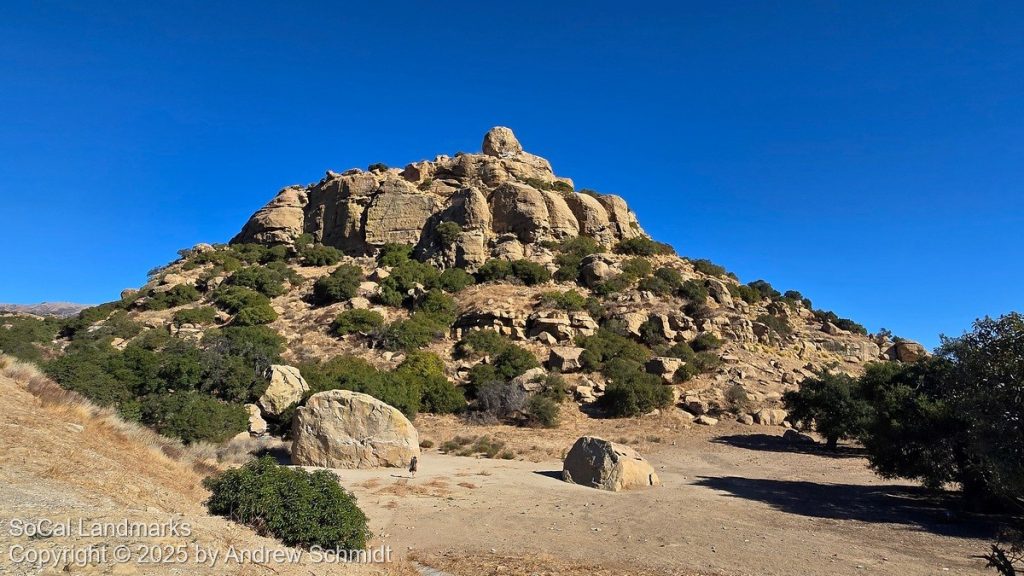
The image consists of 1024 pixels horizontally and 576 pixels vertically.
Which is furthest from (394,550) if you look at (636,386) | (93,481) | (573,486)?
(636,386)

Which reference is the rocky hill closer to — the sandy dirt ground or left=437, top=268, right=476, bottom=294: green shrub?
→ left=437, top=268, right=476, bottom=294: green shrub

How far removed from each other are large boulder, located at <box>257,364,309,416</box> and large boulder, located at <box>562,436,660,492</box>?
11647mm

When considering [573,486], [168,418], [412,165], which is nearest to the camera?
[573,486]

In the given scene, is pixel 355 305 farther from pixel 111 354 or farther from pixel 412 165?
pixel 412 165

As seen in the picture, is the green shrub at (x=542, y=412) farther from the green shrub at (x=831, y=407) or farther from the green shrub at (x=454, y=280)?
the green shrub at (x=454, y=280)

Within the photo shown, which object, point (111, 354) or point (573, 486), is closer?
point (573, 486)

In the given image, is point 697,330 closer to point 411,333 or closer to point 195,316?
point 411,333

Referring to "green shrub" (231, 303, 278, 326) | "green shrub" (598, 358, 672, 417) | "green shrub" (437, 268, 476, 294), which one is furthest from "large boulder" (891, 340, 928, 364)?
"green shrub" (231, 303, 278, 326)

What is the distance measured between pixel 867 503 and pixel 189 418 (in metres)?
18.8

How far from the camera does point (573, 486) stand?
1318cm

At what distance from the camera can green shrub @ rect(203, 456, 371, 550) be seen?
677 cm

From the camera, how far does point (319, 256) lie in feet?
143

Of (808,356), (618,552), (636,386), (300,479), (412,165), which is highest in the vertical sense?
(412,165)

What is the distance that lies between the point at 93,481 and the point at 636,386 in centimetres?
2042
